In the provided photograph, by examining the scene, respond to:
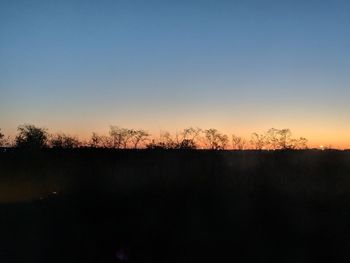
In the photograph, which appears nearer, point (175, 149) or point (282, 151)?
point (282, 151)

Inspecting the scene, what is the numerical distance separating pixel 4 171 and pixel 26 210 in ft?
56.2

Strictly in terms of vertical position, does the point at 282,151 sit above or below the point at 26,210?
above

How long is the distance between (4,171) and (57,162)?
554 centimetres

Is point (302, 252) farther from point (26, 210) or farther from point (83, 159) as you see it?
point (83, 159)

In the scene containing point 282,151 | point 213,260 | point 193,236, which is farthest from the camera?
point 282,151

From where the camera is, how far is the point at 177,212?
23562mm

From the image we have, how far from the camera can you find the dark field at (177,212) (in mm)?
18484

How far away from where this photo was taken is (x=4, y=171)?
41375 mm

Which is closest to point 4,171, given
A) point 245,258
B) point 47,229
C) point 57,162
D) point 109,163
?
point 57,162

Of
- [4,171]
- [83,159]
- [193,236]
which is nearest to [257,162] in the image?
[83,159]

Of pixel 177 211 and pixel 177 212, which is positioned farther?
pixel 177 211

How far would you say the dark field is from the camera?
60.6 feet

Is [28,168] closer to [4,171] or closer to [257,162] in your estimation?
[4,171]

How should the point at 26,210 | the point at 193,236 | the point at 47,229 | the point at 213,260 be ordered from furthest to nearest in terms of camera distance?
the point at 26,210, the point at 47,229, the point at 193,236, the point at 213,260
